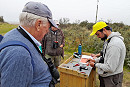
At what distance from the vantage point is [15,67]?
2.43 feet

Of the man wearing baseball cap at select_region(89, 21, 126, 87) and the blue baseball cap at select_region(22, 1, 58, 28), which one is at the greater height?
the blue baseball cap at select_region(22, 1, 58, 28)

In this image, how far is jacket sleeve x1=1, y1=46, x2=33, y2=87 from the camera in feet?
2.40

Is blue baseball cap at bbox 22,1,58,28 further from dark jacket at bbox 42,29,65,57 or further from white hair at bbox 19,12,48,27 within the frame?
dark jacket at bbox 42,29,65,57

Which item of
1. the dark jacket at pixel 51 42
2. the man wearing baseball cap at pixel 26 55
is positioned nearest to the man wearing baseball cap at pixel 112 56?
the man wearing baseball cap at pixel 26 55

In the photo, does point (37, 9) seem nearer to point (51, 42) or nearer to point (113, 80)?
point (113, 80)

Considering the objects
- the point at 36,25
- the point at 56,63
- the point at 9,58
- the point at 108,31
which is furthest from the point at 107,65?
the point at 56,63

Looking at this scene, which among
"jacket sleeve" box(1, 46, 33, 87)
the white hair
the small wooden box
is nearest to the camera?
"jacket sleeve" box(1, 46, 33, 87)

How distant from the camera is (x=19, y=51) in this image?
Result: 77 cm

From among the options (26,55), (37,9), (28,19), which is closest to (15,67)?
(26,55)

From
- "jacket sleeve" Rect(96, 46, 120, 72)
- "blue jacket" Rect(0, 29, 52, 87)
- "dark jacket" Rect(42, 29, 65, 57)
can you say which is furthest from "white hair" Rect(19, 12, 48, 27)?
"dark jacket" Rect(42, 29, 65, 57)

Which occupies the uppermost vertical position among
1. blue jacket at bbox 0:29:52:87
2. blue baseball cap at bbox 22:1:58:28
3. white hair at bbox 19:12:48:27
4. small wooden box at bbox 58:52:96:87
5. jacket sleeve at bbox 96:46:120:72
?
blue baseball cap at bbox 22:1:58:28

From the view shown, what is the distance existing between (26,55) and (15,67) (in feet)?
0.39

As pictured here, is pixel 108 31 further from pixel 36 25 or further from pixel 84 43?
pixel 84 43

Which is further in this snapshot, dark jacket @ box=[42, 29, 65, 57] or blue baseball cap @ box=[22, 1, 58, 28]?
dark jacket @ box=[42, 29, 65, 57]
